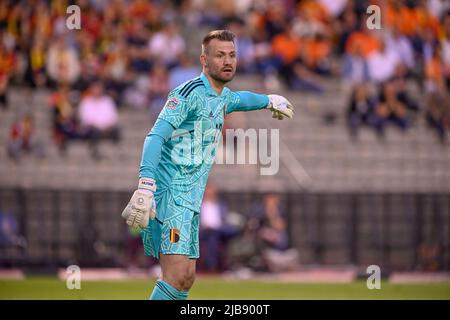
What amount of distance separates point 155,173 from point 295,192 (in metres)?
11.0

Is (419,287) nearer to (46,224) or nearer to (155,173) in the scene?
(46,224)

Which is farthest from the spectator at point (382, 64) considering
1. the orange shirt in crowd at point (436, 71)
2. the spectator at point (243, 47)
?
the spectator at point (243, 47)

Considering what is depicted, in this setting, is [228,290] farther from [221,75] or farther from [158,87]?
[158,87]

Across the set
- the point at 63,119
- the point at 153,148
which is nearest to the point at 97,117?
the point at 63,119

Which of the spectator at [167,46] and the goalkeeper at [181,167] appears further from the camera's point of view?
the spectator at [167,46]

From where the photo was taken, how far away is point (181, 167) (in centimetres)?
898

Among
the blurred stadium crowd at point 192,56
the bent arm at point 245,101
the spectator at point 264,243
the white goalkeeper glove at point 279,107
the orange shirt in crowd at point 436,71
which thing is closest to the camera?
the bent arm at point 245,101

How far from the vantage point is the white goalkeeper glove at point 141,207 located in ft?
27.5

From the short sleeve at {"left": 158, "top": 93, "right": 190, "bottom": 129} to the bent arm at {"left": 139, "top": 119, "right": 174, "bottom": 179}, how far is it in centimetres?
5

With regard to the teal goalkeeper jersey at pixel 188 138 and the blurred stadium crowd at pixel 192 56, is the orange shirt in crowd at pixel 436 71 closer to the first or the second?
the blurred stadium crowd at pixel 192 56

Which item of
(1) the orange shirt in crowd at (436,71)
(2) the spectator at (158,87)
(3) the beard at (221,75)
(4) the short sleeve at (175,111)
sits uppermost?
(1) the orange shirt in crowd at (436,71)

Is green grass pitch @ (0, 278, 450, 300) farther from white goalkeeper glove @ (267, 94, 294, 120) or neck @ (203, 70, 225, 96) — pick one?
neck @ (203, 70, 225, 96)

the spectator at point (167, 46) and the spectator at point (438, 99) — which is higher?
the spectator at point (167, 46)
